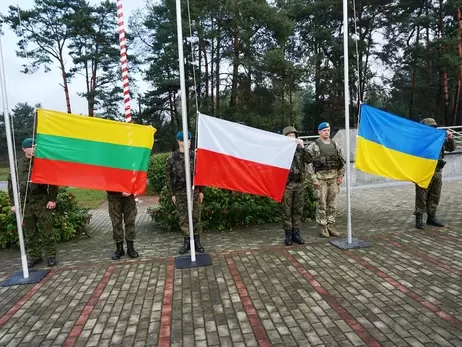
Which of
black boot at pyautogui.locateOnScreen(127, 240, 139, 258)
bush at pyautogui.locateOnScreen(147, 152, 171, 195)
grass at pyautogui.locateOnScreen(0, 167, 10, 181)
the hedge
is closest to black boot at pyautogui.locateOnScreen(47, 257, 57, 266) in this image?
black boot at pyautogui.locateOnScreen(127, 240, 139, 258)

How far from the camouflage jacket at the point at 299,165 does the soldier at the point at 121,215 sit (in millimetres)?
2436

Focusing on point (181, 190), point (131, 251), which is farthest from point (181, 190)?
point (131, 251)

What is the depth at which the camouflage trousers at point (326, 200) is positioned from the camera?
6000mm

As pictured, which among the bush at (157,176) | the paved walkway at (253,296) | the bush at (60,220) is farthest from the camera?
the bush at (157,176)

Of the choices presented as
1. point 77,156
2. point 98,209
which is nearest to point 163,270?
point 77,156

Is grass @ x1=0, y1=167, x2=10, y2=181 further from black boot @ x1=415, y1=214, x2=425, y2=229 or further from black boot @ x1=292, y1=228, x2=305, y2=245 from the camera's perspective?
black boot @ x1=415, y1=214, x2=425, y2=229

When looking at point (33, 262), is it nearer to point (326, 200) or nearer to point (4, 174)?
point (326, 200)

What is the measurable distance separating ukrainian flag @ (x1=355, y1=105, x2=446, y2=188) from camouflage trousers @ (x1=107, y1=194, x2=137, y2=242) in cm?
347

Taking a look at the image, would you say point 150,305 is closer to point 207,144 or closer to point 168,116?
point 207,144

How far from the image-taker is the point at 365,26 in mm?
28406

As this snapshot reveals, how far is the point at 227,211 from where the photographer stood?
691 cm

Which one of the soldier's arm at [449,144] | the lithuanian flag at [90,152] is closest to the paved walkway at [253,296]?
the lithuanian flag at [90,152]

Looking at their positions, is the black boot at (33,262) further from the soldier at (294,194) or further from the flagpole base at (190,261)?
the soldier at (294,194)

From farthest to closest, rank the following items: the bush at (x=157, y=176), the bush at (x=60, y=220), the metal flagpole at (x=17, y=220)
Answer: the bush at (x=157, y=176) < the bush at (x=60, y=220) < the metal flagpole at (x=17, y=220)
